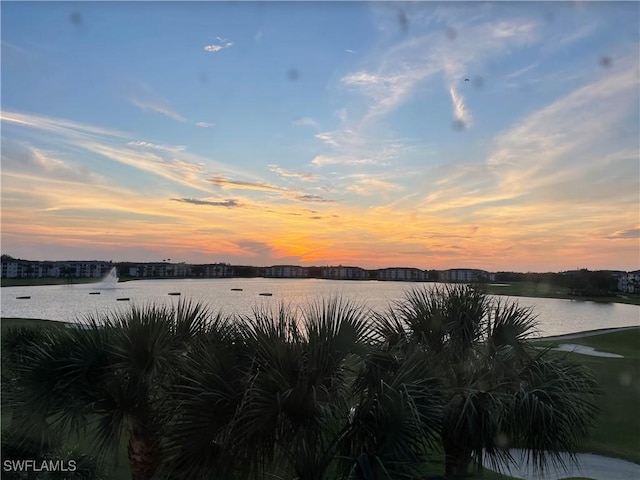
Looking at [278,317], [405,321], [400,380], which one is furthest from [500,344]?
[278,317]

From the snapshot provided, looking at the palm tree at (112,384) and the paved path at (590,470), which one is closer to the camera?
the palm tree at (112,384)

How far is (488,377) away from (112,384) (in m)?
6.26

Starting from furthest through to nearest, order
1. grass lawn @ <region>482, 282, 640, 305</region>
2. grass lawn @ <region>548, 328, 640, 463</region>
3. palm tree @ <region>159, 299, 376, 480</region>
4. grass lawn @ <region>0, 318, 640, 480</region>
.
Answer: grass lawn @ <region>482, 282, 640, 305</region>, grass lawn @ <region>548, 328, 640, 463</region>, grass lawn @ <region>0, 318, 640, 480</region>, palm tree @ <region>159, 299, 376, 480</region>

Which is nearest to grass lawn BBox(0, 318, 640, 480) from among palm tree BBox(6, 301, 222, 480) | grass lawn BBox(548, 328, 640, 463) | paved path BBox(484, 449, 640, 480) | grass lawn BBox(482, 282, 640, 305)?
grass lawn BBox(548, 328, 640, 463)

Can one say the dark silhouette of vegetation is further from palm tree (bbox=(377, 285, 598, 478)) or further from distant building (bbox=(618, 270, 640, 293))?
distant building (bbox=(618, 270, 640, 293))

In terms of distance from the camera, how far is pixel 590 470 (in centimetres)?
1249

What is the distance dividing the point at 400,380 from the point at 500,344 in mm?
3650

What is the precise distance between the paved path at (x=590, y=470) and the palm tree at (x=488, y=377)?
10.6 ft

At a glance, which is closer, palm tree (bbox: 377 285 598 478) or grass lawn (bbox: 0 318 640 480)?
palm tree (bbox: 377 285 598 478)

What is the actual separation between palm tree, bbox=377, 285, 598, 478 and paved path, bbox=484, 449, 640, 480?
3240 millimetres

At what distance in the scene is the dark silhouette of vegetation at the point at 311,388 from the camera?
6.61 m

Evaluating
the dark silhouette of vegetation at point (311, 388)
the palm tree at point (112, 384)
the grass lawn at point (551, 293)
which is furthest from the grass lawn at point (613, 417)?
the grass lawn at point (551, 293)

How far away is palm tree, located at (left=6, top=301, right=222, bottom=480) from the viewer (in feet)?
28.5

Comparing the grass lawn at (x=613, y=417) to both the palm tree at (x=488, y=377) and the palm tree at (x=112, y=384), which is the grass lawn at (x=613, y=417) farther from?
the palm tree at (x=112, y=384)
